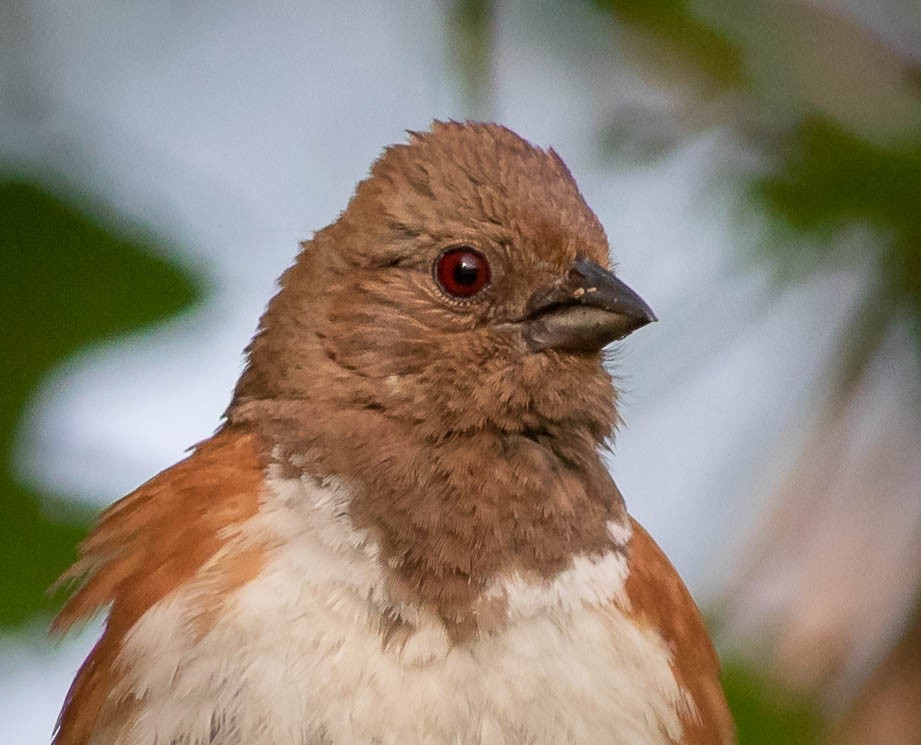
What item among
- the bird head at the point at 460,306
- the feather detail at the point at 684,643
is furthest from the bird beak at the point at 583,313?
the feather detail at the point at 684,643

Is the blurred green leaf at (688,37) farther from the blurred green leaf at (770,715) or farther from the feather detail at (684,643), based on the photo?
the blurred green leaf at (770,715)

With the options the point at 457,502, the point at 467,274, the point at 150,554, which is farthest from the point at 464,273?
the point at 150,554

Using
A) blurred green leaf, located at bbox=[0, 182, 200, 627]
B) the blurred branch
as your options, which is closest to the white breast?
blurred green leaf, located at bbox=[0, 182, 200, 627]

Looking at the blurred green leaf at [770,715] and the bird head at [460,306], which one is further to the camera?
the bird head at [460,306]

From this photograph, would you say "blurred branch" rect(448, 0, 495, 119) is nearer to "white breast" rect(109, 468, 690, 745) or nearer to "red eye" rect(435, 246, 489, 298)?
"red eye" rect(435, 246, 489, 298)

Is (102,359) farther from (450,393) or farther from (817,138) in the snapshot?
(817,138)

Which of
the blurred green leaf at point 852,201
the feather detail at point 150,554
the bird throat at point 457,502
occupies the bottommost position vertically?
the feather detail at point 150,554

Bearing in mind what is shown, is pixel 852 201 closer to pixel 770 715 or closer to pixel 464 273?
pixel 464 273
